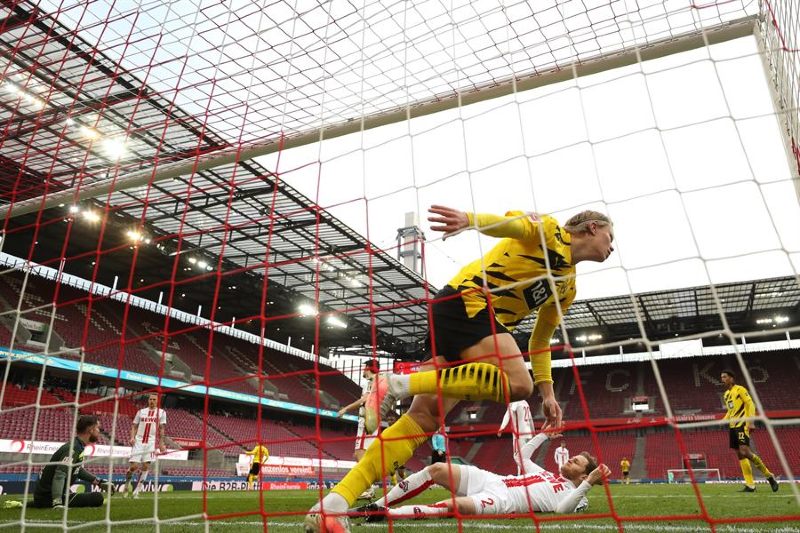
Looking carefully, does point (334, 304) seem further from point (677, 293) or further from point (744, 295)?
point (744, 295)

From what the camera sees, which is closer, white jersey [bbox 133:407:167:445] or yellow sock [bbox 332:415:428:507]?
yellow sock [bbox 332:415:428:507]

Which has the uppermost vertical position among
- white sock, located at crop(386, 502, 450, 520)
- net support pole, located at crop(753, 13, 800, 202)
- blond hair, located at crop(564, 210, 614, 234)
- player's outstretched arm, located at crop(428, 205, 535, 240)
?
net support pole, located at crop(753, 13, 800, 202)

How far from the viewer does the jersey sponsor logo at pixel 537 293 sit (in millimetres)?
3002

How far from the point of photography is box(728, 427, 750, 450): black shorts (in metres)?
8.11

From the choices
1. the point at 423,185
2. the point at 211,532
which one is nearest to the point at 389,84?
the point at 423,185

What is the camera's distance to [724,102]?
8.45ft

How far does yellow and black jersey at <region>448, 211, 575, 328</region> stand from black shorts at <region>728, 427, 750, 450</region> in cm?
688

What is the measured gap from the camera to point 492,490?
3871 mm

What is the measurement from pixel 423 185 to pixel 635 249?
7.18 ft

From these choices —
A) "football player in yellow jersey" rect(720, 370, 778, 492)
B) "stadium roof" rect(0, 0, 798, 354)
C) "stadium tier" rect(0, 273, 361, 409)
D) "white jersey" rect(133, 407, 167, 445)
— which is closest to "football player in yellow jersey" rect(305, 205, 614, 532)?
"stadium roof" rect(0, 0, 798, 354)

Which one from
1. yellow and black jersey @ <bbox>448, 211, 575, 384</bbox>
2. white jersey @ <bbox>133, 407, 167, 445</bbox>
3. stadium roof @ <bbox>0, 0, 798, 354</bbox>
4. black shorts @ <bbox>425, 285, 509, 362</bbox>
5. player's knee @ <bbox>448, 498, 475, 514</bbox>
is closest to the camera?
yellow and black jersey @ <bbox>448, 211, 575, 384</bbox>

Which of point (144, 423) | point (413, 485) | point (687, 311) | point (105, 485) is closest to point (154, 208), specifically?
point (144, 423)

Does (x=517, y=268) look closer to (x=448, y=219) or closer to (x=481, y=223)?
(x=481, y=223)

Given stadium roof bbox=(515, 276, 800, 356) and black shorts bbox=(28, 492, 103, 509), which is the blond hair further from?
stadium roof bbox=(515, 276, 800, 356)
